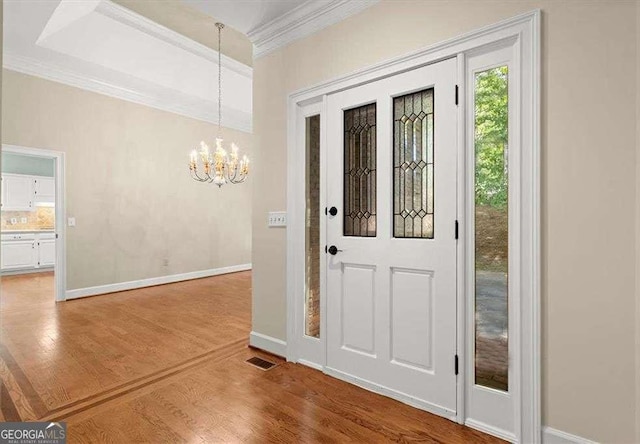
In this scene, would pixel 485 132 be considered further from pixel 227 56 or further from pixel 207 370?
pixel 227 56

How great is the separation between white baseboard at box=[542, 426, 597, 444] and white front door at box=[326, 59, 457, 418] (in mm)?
471

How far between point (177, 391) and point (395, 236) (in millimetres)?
1892

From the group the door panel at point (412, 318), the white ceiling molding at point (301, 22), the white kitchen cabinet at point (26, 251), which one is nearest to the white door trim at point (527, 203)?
the door panel at point (412, 318)

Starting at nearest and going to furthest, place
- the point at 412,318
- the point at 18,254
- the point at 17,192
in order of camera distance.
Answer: the point at 412,318 → the point at 18,254 → the point at 17,192

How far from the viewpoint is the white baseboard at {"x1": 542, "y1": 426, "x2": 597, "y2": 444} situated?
1.75 m

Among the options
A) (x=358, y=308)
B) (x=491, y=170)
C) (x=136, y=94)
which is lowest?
(x=358, y=308)

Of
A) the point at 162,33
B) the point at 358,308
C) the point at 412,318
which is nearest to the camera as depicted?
the point at 412,318

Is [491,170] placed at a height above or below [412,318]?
above

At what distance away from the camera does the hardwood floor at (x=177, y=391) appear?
6.67ft

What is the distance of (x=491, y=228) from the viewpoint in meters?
2.06

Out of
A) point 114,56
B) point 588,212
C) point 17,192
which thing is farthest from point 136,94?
point 588,212

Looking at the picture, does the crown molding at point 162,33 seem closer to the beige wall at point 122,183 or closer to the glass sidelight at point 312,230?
the beige wall at point 122,183

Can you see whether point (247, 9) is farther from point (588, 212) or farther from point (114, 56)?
point (114, 56)

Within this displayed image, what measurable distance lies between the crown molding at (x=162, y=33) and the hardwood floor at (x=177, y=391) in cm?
382
